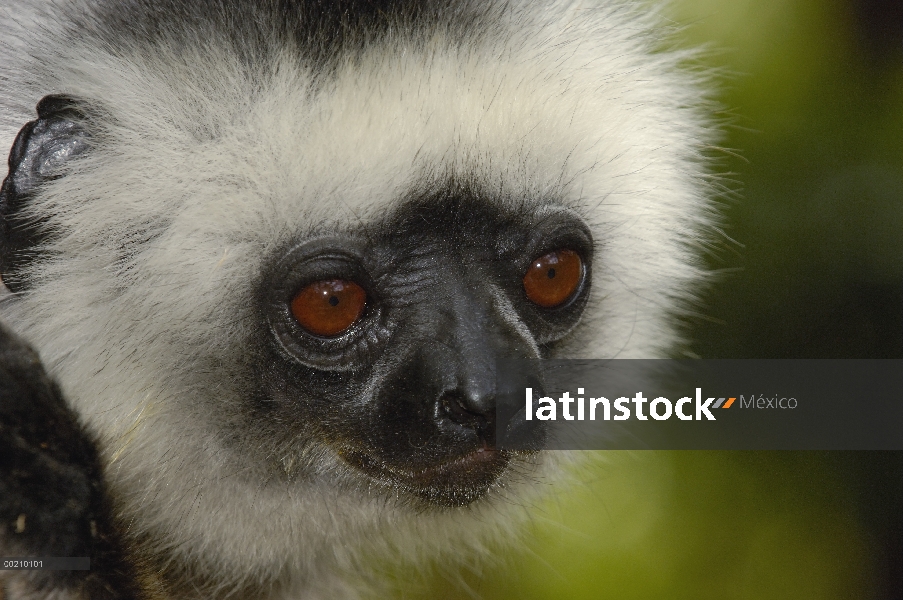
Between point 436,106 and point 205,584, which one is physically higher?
point 436,106

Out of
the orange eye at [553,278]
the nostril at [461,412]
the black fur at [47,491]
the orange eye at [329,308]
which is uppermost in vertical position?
the orange eye at [553,278]

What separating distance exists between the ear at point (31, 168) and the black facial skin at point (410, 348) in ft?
1.22

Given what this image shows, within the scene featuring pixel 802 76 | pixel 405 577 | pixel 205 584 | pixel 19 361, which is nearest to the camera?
pixel 19 361

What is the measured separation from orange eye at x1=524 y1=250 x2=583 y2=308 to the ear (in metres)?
0.77

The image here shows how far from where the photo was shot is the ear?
1300 mm

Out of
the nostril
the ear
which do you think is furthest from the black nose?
the ear

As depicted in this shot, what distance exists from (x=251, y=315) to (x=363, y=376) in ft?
0.67

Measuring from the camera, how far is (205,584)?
159cm

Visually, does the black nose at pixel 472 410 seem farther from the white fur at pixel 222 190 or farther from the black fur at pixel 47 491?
the black fur at pixel 47 491

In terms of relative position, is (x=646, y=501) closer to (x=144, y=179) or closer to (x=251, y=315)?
(x=251, y=315)

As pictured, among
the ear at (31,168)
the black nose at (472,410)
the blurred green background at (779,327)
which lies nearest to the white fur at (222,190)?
the ear at (31,168)

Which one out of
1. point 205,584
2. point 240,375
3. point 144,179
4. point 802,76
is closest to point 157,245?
point 144,179

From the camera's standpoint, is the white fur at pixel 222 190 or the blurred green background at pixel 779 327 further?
the blurred green background at pixel 779 327

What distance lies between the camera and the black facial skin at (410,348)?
132 cm
